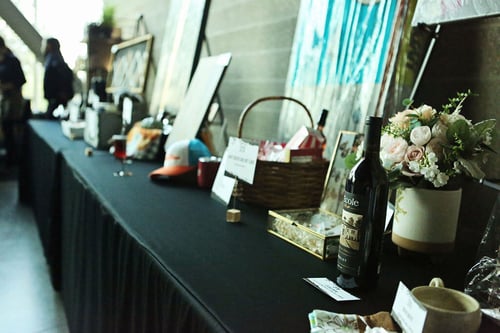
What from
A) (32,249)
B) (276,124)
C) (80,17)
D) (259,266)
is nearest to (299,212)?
(259,266)

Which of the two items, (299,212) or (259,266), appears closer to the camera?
(259,266)

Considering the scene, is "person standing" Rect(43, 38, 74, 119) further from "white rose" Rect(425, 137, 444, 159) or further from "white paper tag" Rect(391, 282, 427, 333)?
"white paper tag" Rect(391, 282, 427, 333)

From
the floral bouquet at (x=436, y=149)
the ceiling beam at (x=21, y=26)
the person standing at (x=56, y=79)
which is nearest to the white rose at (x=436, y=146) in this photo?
the floral bouquet at (x=436, y=149)

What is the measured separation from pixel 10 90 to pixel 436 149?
5.06 m

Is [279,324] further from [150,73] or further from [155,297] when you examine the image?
[150,73]

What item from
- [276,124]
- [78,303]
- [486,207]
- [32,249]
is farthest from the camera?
[32,249]

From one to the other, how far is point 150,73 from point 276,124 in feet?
6.23

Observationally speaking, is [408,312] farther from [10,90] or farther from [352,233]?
[10,90]

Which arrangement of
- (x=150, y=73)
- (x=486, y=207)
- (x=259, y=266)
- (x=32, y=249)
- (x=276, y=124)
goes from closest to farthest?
1. (x=259, y=266)
2. (x=486, y=207)
3. (x=276, y=124)
4. (x=32, y=249)
5. (x=150, y=73)

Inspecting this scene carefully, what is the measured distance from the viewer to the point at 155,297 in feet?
2.79

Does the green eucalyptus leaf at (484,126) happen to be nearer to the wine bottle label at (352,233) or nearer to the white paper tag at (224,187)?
the wine bottle label at (352,233)

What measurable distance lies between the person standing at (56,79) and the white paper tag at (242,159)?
3674mm

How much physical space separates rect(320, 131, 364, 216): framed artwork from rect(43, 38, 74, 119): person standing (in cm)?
382

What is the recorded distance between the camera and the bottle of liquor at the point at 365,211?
2.21 feet
